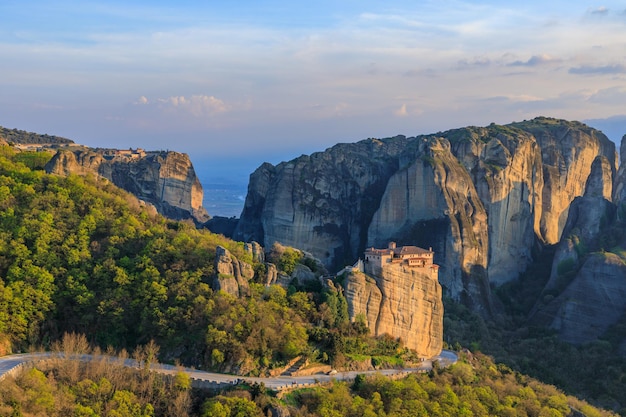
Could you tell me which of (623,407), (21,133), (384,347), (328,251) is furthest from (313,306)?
(21,133)

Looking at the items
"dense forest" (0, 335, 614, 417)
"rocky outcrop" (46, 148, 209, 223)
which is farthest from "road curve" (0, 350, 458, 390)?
"rocky outcrop" (46, 148, 209, 223)

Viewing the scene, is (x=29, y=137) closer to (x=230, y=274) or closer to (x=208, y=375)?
(x=230, y=274)

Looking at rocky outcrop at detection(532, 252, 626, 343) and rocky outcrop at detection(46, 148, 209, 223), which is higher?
rocky outcrop at detection(46, 148, 209, 223)

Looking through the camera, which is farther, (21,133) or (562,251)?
(21,133)

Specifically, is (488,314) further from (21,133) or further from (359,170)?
(21,133)

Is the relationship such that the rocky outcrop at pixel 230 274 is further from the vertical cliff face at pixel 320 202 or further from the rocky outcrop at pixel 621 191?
the rocky outcrop at pixel 621 191

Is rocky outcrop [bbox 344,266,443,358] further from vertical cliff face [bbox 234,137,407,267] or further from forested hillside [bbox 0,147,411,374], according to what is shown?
vertical cliff face [bbox 234,137,407,267]

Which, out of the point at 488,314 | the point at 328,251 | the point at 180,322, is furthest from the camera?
the point at 328,251
